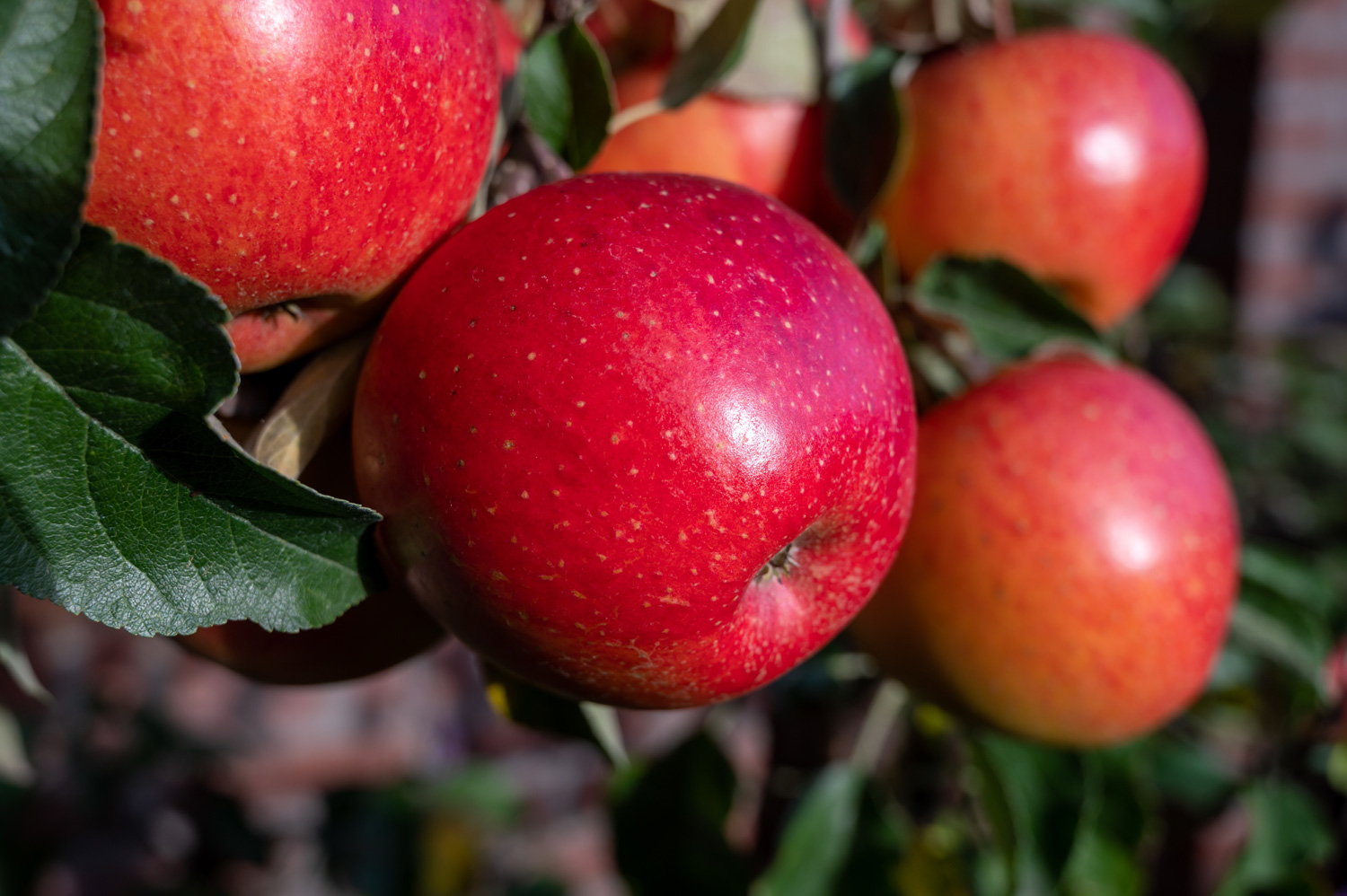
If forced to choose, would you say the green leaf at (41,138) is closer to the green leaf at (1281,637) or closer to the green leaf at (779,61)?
the green leaf at (779,61)

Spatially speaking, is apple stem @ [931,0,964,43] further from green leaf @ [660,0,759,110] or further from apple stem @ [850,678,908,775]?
apple stem @ [850,678,908,775]

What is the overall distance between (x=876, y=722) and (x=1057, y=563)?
340 millimetres

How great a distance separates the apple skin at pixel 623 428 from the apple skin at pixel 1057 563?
7.7 inches

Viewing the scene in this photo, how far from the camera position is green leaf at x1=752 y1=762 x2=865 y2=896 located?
2.58 ft

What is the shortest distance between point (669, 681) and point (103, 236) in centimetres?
26

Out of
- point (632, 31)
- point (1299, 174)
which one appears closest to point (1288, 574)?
point (632, 31)

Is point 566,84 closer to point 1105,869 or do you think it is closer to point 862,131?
point 862,131

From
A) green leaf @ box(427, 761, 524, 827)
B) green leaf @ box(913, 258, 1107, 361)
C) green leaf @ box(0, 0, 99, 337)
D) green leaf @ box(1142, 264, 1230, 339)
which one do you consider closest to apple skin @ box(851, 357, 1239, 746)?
green leaf @ box(913, 258, 1107, 361)

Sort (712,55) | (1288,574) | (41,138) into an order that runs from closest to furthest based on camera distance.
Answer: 1. (41,138)
2. (712,55)
3. (1288,574)

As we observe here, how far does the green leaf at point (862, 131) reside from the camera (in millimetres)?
559

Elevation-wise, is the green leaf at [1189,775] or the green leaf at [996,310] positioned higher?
the green leaf at [996,310]

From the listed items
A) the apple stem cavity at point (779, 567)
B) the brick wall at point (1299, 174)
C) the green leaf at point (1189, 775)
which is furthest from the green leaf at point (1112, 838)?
the brick wall at point (1299, 174)

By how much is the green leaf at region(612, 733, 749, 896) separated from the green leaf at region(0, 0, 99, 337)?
726mm

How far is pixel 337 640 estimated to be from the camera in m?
0.51
